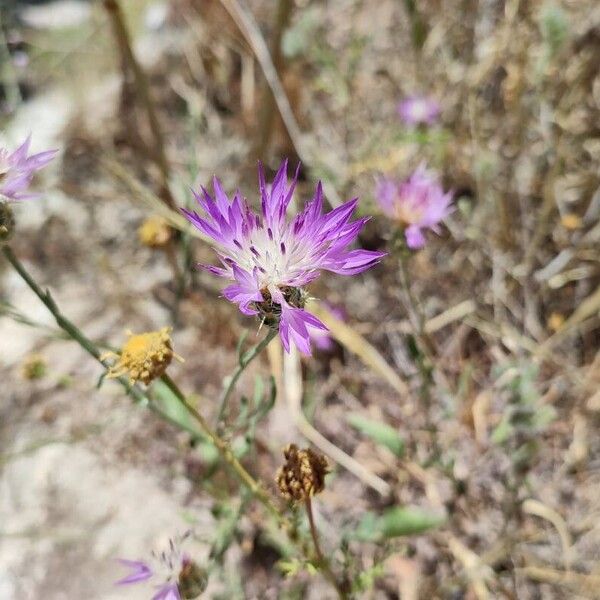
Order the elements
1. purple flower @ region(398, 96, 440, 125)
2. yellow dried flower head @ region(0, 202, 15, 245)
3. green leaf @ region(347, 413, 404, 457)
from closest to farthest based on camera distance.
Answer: yellow dried flower head @ region(0, 202, 15, 245) < green leaf @ region(347, 413, 404, 457) < purple flower @ region(398, 96, 440, 125)

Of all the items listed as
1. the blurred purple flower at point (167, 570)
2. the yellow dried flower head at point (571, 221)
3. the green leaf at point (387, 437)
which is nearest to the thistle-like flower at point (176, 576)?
the blurred purple flower at point (167, 570)

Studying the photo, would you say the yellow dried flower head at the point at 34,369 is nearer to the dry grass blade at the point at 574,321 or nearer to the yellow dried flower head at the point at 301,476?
the yellow dried flower head at the point at 301,476

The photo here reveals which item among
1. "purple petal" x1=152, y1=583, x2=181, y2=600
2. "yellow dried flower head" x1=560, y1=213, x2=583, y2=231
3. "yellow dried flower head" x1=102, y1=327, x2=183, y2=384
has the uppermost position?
"yellow dried flower head" x1=560, y1=213, x2=583, y2=231

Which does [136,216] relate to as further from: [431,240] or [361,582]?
[361,582]

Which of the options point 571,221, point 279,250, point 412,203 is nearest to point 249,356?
point 279,250

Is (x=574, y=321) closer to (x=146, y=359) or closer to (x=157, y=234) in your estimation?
(x=157, y=234)

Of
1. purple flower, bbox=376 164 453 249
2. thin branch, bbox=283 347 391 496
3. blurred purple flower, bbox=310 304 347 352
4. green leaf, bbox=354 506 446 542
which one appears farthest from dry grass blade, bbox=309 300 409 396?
green leaf, bbox=354 506 446 542

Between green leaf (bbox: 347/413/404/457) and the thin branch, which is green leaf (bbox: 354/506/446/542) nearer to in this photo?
green leaf (bbox: 347/413/404/457)
